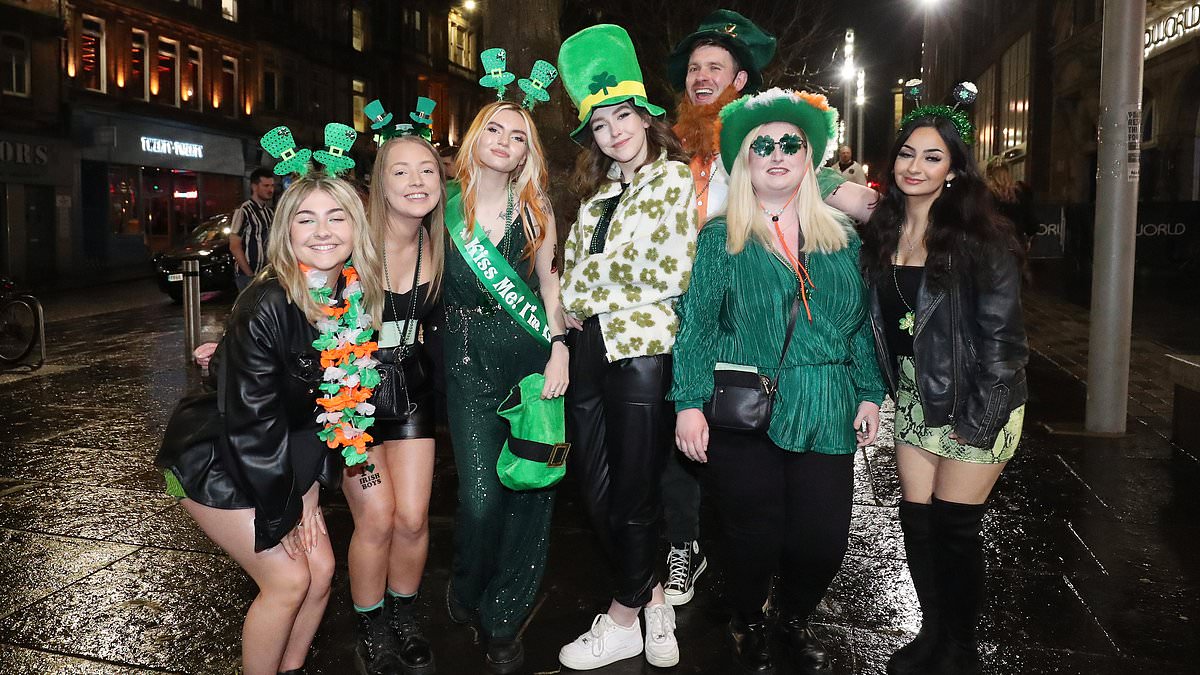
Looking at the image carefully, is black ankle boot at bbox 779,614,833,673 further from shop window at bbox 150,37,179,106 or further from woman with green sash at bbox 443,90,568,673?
shop window at bbox 150,37,179,106

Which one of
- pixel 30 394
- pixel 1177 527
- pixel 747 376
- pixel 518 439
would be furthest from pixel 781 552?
pixel 30 394

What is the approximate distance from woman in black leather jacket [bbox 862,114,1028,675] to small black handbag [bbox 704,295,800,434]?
454 mm

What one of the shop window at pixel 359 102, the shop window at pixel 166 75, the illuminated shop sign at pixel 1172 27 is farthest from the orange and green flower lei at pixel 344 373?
the shop window at pixel 359 102

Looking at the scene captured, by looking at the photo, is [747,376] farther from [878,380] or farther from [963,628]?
[963,628]

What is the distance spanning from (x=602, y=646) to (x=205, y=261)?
661 inches

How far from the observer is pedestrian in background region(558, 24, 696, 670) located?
3338 mm

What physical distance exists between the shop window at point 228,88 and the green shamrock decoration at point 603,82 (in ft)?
104

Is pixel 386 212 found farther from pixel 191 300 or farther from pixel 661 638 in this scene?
pixel 191 300

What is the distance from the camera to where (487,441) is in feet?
11.9

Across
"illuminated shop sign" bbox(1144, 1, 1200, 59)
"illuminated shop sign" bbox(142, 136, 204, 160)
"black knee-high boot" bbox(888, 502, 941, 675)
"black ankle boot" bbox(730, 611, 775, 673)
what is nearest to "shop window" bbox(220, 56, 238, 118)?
"illuminated shop sign" bbox(142, 136, 204, 160)

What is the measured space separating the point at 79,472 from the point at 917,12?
53533 millimetres

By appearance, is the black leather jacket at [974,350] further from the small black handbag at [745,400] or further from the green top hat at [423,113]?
the green top hat at [423,113]

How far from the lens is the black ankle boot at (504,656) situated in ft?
11.7

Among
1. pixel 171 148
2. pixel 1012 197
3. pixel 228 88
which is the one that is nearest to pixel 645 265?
pixel 1012 197
